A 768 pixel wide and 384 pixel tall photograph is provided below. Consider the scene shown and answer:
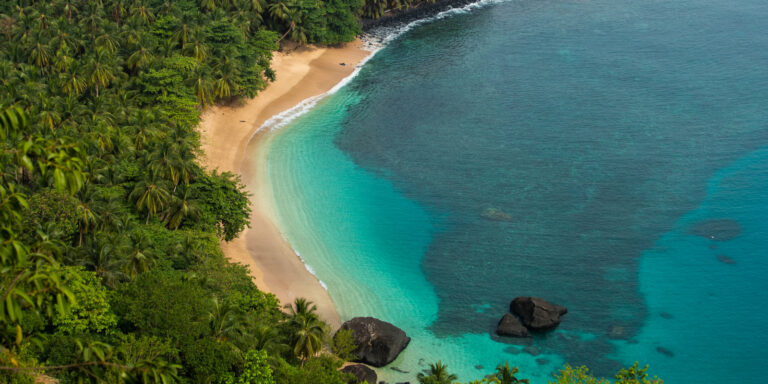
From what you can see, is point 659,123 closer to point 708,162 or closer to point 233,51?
point 708,162

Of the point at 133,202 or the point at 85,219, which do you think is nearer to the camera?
the point at 85,219

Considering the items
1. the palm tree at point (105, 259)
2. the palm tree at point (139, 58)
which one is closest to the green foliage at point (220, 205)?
the palm tree at point (105, 259)

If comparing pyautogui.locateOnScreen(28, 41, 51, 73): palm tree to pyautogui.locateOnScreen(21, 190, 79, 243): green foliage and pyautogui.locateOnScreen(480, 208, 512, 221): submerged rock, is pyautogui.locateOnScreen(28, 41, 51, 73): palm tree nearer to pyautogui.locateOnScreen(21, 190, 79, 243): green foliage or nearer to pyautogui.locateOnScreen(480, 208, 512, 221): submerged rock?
pyautogui.locateOnScreen(21, 190, 79, 243): green foliage

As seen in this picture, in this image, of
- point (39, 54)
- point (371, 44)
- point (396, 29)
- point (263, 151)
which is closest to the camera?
point (39, 54)

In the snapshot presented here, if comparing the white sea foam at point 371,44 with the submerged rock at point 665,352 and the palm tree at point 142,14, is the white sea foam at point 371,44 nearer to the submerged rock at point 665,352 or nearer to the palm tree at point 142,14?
the palm tree at point 142,14

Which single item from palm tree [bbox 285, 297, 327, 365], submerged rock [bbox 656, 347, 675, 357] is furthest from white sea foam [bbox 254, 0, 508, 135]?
submerged rock [bbox 656, 347, 675, 357]

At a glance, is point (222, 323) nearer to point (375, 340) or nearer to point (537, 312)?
point (375, 340)

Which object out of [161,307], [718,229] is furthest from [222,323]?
[718,229]

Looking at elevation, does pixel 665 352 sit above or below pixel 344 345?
below

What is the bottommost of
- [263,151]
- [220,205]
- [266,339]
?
[263,151]
